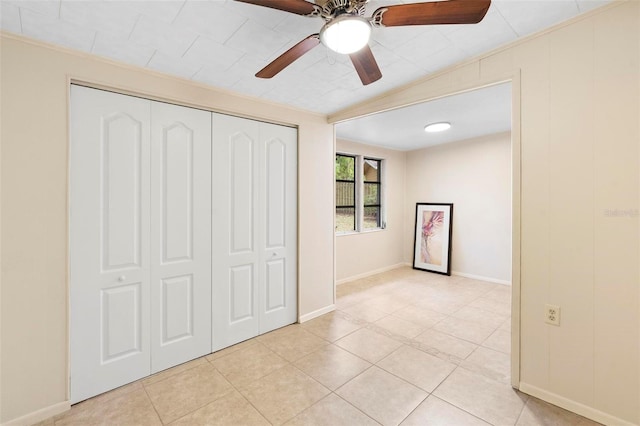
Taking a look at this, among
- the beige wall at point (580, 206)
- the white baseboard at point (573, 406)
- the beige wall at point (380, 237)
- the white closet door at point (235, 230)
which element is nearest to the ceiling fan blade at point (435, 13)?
the beige wall at point (580, 206)

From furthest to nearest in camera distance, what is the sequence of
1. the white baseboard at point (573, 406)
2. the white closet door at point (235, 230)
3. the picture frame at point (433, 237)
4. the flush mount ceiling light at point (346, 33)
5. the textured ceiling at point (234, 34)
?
the picture frame at point (433, 237), the white closet door at point (235, 230), the white baseboard at point (573, 406), the textured ceiling at point (234, 34), the flush mount ceiling light at point (346, 33)

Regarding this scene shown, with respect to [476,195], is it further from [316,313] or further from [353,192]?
[316,313]

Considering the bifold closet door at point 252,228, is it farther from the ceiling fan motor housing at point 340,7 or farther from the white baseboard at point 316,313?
the ceiling fan motor housing at point 340,7

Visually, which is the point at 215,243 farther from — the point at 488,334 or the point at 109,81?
the point at 488,334

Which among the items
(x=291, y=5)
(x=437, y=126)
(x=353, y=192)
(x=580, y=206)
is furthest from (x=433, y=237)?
(x=291, y=5)

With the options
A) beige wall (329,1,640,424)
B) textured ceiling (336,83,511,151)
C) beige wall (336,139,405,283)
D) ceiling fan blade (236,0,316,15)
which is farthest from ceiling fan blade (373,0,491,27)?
beige wall (336,139,405,283)

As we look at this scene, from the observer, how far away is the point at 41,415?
1797mm

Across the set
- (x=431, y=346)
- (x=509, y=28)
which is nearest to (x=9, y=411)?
(x=431, y=346)

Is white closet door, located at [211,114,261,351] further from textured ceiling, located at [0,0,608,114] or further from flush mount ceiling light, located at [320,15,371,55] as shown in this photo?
flush mount ceiling light, located at [320,15,371,55]

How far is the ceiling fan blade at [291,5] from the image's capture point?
119 cm

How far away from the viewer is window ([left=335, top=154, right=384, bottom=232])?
16.7 ft

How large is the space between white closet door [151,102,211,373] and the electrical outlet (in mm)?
2644

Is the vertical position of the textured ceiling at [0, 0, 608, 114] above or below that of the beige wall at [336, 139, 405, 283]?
above

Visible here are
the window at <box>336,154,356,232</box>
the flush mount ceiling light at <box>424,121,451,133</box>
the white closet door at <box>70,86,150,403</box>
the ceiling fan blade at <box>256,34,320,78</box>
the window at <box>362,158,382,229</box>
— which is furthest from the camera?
the window at <box>362,158,382,229</box>
